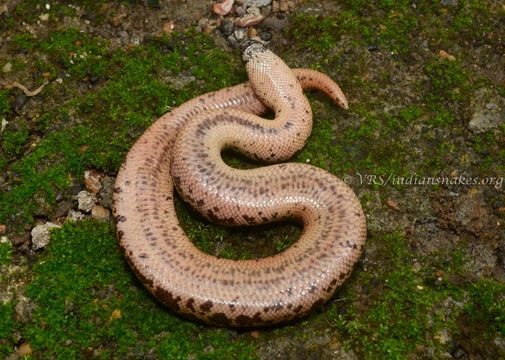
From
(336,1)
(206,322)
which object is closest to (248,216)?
(206,322)

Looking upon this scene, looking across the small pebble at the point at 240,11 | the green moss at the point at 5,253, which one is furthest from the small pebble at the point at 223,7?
the green moss at the point at 5,253

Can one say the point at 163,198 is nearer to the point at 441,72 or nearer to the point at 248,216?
the point at 248,216

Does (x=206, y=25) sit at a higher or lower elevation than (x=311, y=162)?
higher

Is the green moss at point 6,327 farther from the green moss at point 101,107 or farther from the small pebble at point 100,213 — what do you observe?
the small pebble at point 100,213

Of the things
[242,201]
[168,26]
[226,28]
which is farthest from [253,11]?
[242,201]

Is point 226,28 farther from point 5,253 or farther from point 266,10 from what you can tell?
point 5,253

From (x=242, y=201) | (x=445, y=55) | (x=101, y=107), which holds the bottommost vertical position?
(x=242, y=201)
